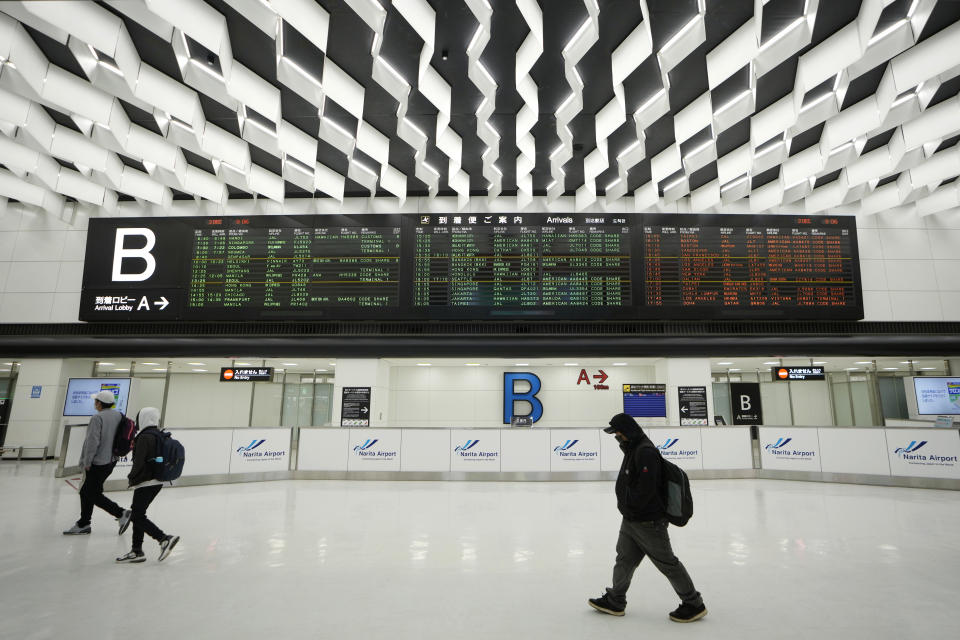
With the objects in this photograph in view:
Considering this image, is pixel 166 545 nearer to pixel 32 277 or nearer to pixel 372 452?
pixel 372 452

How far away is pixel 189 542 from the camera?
521 cm

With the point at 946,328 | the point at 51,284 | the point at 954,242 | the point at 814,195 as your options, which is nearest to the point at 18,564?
the point at 51,284

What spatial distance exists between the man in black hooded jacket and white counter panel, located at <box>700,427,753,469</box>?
7.79m

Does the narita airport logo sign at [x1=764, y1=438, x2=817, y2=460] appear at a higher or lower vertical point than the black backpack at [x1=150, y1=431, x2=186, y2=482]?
lower

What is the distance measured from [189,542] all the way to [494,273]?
670 cm

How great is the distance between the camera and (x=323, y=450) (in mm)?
10148

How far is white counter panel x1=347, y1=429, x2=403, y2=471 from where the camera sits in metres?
10.1

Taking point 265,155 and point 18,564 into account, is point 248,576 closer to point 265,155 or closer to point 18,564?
point 18,564

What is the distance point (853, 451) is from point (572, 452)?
5.56m

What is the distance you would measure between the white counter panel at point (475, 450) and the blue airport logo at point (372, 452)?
1261mm

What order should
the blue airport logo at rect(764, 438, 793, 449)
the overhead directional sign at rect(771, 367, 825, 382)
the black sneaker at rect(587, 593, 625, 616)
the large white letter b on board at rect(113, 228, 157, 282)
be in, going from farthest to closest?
the overhead directional sign at rect(771, 367, 825, 382)
the blue airport logo at rect(764, 438, 793, 449)
the large white letter b on board at rect(113, 228, 157, 282)
the black sneaker at rect(587, 593, 625, 616)

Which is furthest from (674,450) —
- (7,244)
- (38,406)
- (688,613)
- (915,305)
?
(7,244)

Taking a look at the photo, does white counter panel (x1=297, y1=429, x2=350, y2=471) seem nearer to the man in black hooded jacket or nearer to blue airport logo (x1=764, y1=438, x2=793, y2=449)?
the man in black hooded jacket

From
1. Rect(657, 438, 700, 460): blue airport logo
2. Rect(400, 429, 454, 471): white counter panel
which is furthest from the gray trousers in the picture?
Rect(657, 438, 700, 460): blue airport logo
